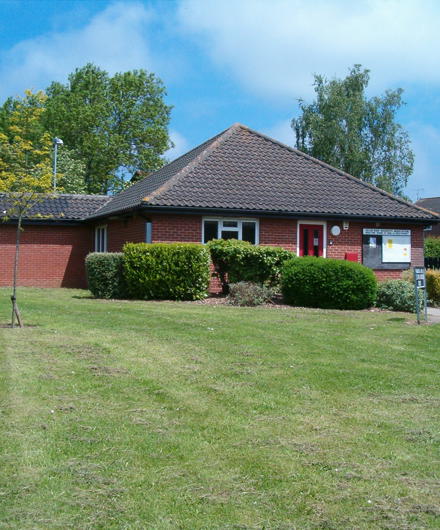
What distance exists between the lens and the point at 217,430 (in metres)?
5.93

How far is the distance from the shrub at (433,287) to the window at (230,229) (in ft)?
17.7

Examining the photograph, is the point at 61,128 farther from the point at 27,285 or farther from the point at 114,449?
the point at 114,449

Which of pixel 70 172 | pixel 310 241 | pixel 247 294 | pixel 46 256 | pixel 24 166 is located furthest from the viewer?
pixel 70 172

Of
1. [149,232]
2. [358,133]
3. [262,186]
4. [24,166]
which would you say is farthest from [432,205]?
[24,166]

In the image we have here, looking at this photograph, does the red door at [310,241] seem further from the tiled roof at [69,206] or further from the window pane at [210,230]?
the tiled roof at [69,206]

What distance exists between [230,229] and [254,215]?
2.84ft

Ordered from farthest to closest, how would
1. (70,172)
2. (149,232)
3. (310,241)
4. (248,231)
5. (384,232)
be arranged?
(70,172) → (384,232) → (310,241) → (248,231) → (149,232)

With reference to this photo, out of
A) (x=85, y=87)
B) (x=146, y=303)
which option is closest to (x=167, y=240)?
(x=146, y=303)

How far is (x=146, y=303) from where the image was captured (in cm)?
1622

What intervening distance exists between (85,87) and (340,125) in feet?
73.1

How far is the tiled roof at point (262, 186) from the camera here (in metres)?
20.3

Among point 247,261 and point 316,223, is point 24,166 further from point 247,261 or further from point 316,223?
point 316,223

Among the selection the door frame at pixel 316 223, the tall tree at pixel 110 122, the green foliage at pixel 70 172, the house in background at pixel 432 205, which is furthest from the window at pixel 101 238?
the house in background at pixel 432 205

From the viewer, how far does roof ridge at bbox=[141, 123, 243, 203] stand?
20.1 m
